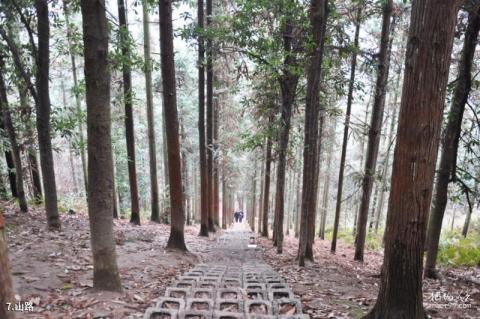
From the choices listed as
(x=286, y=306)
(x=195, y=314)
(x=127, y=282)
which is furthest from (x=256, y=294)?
(x=127, y=282)

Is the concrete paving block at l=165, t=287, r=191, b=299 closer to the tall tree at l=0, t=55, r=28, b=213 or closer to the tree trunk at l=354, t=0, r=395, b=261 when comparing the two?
Result: the tree trunk at l=354, t=0, r=395, b=261

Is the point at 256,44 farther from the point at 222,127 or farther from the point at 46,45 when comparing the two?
the point at 222,127

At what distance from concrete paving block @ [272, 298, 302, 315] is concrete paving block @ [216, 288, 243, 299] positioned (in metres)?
0.59

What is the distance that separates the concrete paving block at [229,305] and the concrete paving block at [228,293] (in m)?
0.26

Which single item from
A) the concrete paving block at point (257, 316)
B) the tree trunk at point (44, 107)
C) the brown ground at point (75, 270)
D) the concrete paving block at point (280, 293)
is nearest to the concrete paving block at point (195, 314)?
the concrete paving block at point (257, 316)

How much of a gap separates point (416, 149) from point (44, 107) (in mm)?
8029

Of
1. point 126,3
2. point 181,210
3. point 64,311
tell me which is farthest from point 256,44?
point 64,311

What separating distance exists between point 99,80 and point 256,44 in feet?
17.3

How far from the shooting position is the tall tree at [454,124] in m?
5.29

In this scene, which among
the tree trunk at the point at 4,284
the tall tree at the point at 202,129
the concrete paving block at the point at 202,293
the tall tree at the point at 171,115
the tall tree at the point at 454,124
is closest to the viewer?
the tree trunk at the point at 4,284

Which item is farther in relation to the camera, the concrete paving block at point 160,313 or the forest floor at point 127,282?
the forest floor at point 127,282

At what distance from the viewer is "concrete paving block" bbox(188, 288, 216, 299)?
168 inches

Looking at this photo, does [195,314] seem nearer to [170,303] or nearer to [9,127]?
[170,303]

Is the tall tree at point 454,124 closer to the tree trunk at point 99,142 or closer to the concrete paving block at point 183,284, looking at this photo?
the concrete paving block at point 183,284
